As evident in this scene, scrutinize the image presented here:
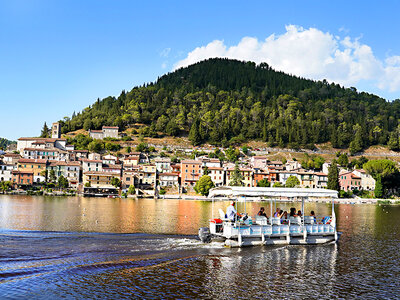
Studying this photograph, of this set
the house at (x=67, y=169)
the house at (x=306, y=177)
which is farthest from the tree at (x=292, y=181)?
the house at (x=67, y=169)

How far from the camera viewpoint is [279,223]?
26.4 m

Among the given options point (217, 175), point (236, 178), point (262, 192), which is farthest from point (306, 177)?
point (262, 192)

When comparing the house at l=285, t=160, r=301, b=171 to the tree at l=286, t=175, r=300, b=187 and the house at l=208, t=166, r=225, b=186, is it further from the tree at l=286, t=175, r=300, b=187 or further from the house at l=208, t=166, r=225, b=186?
the house at l=208, t=166, r=225, b=186

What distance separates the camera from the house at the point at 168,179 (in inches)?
4003

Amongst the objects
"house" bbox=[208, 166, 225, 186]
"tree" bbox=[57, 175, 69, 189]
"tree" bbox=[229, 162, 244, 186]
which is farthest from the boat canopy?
"house" bbox=[208, 166, 225, 186]

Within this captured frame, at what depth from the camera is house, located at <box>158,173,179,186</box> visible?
102 metres

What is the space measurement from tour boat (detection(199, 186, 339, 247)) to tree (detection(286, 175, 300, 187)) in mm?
73519

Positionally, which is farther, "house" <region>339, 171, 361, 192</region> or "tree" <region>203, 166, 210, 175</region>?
"tree" <region>203, 166, 210, 175</region>

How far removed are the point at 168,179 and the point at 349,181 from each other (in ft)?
170

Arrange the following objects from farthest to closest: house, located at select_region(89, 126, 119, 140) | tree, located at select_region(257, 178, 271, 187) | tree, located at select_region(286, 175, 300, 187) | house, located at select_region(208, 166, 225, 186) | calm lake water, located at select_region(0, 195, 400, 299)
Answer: house, located at select_region(89, 126, 119, 140) < house, located at select_region(208, 166, 225, 186) < tree, located at select_region(286, 175, 300, 187) < tree, located at select_region(257, 178, 271, 187) < calm lake water, located at select_region(0, 195, 400, 299)

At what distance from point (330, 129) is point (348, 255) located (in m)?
141

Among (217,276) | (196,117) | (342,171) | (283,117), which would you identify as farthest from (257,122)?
(217,276)

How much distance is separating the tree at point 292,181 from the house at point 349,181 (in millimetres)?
14075

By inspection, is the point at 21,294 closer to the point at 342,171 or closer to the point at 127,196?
the point at 127,196
